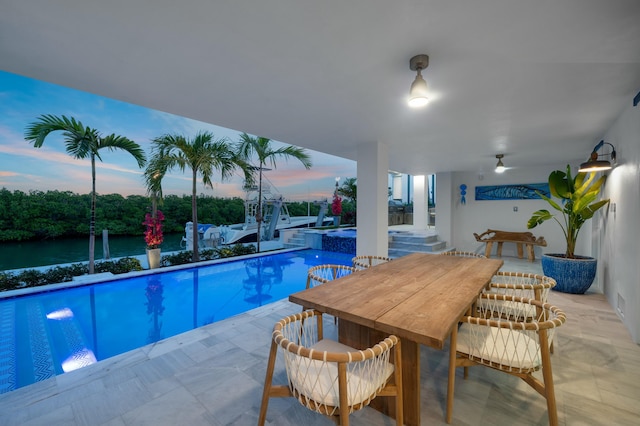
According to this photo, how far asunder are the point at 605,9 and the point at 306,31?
166cm

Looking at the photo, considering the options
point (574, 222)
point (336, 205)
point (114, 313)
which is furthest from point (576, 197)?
point (336, 205)

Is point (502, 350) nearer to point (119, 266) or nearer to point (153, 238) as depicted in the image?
point (153, 238)

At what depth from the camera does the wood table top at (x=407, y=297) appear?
4.17 feet

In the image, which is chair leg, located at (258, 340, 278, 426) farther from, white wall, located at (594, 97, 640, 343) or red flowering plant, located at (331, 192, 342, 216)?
red flowering plant, located at (331, 192, 342, 216)

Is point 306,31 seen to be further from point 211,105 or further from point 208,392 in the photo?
point 208,392

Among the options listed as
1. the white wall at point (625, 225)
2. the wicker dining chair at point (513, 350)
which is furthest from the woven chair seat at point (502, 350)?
the white wall at point (625, 225)

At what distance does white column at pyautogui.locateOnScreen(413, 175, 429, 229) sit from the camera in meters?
9.91

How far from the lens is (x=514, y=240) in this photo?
668 cm

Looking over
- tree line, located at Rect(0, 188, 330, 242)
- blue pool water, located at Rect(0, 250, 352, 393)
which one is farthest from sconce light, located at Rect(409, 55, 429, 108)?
tree line, located at Rect(0, 188, 330, 242)

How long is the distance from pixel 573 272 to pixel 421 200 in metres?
6.33

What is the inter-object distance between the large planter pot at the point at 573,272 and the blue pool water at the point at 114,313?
4337mm

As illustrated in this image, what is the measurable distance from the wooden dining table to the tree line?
234 inches

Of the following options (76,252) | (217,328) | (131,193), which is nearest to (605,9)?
(217,328)

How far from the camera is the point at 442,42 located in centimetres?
168
